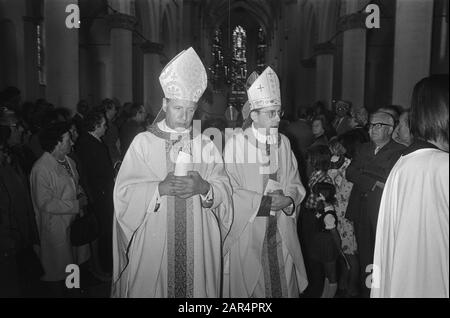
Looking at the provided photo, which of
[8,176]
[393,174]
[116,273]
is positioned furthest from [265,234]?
[8,176]

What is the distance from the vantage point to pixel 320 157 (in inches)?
177

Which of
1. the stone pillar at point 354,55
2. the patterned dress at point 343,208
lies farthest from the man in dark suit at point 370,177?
the stone pillar at point 354,55

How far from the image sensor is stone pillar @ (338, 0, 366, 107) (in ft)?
34.9

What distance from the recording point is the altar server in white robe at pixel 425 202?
6.43ft

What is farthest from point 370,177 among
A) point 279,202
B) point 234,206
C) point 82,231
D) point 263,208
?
point 82,231

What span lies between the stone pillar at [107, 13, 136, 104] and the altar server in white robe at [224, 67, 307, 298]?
8.54 metres

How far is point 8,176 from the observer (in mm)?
3682

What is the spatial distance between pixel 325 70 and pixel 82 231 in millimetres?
12781

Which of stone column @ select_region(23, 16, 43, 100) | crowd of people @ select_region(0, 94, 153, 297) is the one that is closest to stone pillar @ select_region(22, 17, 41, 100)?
stone column @ select_region(23, 16, 43, 100)

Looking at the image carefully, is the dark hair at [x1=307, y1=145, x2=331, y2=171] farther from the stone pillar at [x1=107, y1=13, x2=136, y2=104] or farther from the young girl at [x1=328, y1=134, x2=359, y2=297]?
the stone pillar at [x1=107, y1=13, x2=136, y2=104]

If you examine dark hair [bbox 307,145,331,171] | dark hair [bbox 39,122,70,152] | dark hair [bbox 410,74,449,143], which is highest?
dark hair [bbox 410,74,449,143]

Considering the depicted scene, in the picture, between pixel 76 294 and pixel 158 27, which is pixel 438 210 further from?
pixel 158 27

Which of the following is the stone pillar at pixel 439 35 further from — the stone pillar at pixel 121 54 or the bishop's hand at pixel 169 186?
the bishop's hand at pixel 169 186
